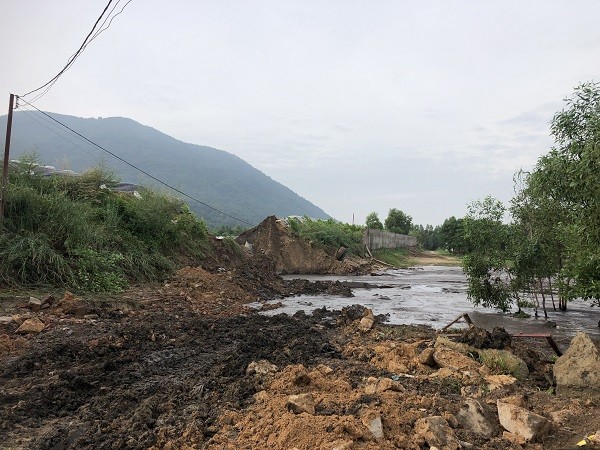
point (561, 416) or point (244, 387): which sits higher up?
point (561, 416)

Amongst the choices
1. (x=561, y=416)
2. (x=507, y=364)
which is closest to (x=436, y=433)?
(x=561, y=416)

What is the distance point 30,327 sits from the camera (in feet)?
28.7

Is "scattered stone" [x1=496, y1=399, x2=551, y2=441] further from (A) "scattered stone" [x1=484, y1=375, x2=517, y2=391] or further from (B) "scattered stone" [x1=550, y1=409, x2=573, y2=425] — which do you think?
(A) "scattered stone" [x1=484, y1=375, x2=517, y2=391]

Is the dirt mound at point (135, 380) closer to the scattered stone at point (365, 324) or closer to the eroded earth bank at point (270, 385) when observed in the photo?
the eroded earth bank at point (270, 385)

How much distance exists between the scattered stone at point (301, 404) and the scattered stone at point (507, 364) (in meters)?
3.67

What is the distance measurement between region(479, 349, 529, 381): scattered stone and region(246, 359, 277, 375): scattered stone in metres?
3.31

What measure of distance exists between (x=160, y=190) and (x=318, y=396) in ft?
63.6

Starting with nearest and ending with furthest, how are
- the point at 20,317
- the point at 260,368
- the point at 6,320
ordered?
the point at 260,368
the point at 6,320
the point at 20,317

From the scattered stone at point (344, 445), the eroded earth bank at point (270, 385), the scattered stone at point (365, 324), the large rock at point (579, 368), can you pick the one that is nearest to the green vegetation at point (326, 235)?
the scattered stone at point (365, 324)

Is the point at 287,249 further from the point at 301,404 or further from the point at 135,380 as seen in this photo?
the point at 301,404

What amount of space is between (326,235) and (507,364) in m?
31.5

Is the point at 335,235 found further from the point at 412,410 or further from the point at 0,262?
the point at 412,410

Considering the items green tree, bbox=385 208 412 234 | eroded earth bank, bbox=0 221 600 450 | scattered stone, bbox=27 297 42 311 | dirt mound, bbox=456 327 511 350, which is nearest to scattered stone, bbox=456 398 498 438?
eroded earth bank, bbox=0 221 600 450

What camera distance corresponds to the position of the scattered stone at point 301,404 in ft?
15.9
